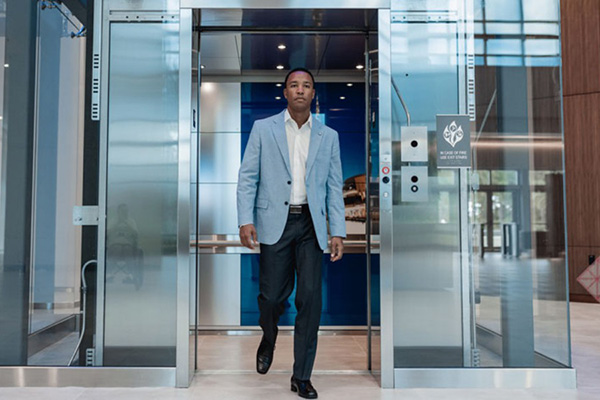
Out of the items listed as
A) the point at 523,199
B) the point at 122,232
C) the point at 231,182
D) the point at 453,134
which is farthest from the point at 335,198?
the point at 231,182

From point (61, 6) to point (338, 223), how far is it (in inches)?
80.6

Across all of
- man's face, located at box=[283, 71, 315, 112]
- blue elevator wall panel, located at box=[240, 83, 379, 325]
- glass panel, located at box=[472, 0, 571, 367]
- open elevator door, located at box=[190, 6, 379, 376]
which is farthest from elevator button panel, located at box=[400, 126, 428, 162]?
blue elevator wall panel, located at box=[240, 83, 379, 325]

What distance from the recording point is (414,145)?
3.24m

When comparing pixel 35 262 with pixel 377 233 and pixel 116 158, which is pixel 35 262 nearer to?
pixel 116 158

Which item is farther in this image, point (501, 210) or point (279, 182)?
point (501, 210)

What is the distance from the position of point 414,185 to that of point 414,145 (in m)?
0.23

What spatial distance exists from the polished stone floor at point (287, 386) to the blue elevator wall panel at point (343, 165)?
692 millimetres

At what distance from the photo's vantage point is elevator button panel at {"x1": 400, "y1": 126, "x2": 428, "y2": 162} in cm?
324

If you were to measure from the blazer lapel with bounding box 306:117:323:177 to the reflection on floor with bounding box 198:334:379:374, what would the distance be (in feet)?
3.66

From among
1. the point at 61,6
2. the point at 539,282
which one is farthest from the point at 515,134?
the point at 61,6

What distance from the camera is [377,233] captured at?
129 inches

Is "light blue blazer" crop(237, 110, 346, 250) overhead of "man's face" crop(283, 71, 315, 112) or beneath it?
beneath

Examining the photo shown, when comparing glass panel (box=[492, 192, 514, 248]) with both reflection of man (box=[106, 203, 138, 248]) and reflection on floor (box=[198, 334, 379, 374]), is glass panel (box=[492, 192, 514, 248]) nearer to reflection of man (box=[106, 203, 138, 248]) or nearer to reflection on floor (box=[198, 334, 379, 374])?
reflection on floor (box=[198, 334, 379, 374])

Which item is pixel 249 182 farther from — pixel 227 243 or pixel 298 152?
pixel 227 243
